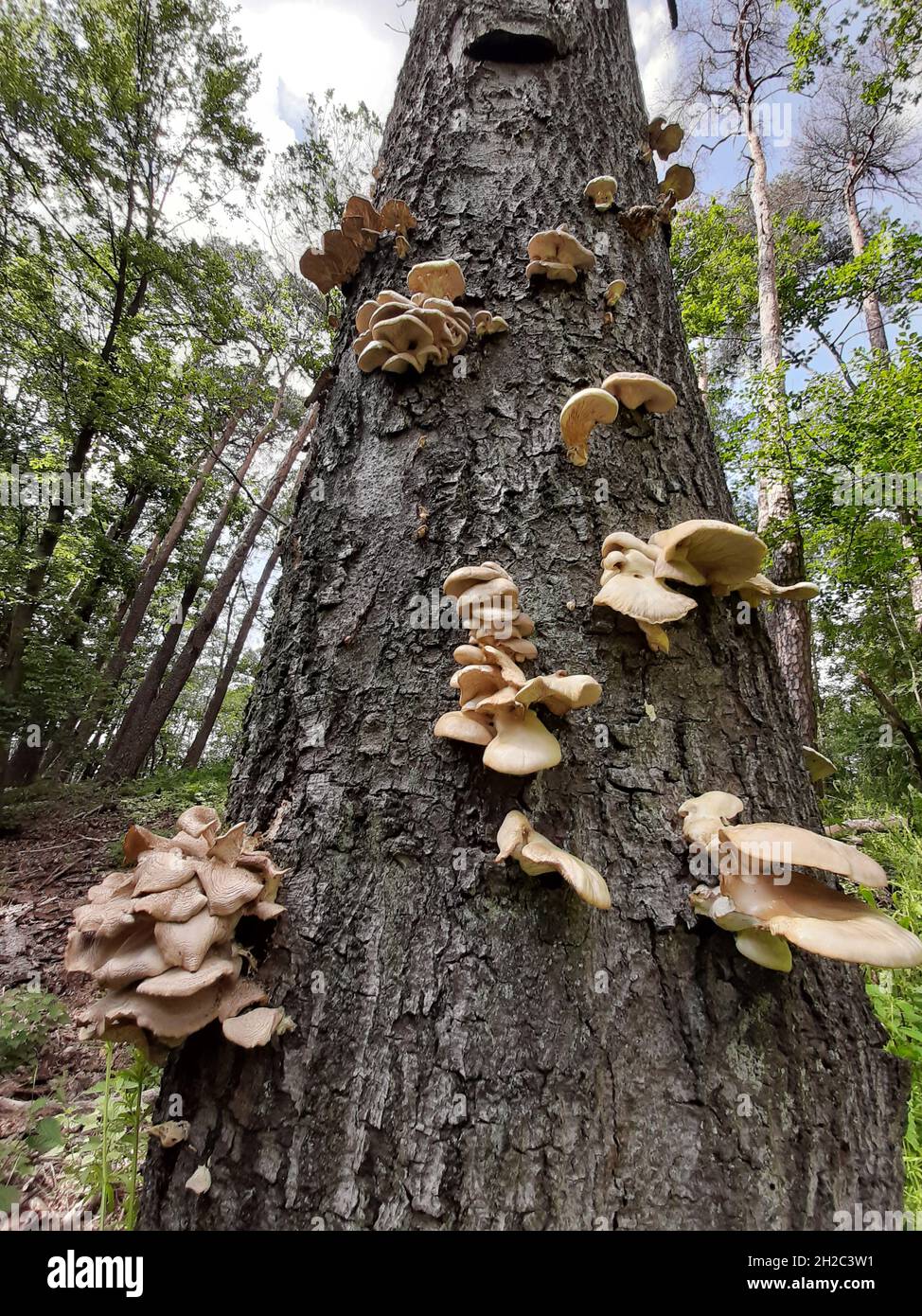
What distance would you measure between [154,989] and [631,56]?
13.9 ft

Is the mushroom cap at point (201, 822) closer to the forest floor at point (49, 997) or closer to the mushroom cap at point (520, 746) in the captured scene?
the mushroom cap at point (520, 746)

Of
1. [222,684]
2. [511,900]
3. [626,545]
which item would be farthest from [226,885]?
[222,684]

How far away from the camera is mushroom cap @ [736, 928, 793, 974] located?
43.4 inches

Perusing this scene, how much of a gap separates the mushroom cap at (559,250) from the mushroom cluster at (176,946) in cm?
203

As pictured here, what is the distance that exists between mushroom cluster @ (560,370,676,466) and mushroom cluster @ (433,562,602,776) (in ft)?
1.74

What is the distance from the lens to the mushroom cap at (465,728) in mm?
1244

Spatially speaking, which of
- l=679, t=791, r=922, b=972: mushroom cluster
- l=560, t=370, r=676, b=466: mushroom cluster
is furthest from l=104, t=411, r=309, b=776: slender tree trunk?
l=679, t=791, r=922, b=972: mushroom cluster

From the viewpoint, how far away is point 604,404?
1.57 meters

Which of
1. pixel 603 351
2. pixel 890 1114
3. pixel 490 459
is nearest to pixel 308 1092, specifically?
pixel 890 1114

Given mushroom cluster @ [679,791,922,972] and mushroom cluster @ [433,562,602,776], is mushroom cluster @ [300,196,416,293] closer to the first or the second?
mushroom cluster @ [433,562,602,776]

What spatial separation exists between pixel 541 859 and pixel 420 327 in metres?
1.58
